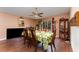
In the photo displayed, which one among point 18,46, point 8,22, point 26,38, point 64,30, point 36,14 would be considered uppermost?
point 36,14

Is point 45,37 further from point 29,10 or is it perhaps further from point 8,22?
point 8,22

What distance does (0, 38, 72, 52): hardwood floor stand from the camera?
2420 mm

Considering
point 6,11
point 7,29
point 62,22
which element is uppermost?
point 6,11

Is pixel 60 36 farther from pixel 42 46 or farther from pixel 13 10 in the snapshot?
pixel 13 10

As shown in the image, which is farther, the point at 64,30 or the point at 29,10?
the point at 64,30

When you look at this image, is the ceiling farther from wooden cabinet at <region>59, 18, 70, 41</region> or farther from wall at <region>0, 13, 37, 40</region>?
wooden cabinet at <region>59, 18, 70, 41</region>

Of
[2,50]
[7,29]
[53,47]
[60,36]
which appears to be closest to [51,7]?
[60,36]

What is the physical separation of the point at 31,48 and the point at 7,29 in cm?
73

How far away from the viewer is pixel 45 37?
2596 mm

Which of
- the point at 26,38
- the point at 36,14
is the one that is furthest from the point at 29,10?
the point at 26,38

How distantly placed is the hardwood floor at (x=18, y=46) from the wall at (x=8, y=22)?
0.59 ft

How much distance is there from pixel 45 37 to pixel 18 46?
25.9 inches

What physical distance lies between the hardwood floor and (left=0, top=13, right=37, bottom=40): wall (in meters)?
0.18

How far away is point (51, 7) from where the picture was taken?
7.59ft
